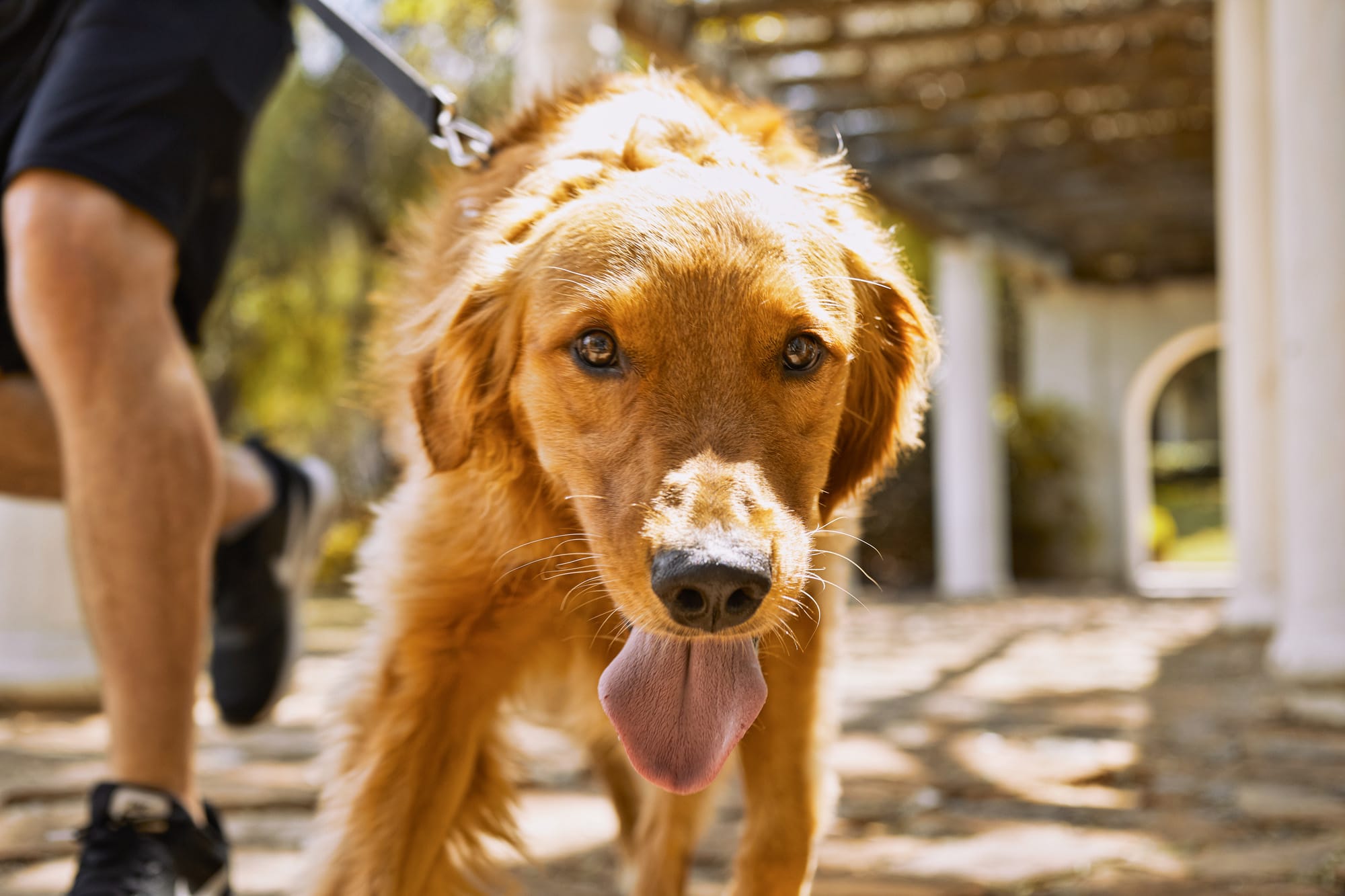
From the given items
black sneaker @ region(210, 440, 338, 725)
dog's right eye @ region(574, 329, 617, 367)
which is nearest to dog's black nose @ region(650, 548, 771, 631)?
dog's right eye @ region(574, 329, 617, 367)

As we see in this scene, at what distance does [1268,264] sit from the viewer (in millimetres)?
8289

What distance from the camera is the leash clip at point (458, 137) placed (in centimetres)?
262

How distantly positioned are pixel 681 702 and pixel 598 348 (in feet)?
1.63

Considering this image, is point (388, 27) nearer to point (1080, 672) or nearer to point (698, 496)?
point (1080, 672)

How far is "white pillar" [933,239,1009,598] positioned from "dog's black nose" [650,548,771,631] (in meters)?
12.8

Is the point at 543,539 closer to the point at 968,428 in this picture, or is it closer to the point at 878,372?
the point at 878,372

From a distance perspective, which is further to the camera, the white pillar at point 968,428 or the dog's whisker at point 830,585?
the white pillar at point 968,428

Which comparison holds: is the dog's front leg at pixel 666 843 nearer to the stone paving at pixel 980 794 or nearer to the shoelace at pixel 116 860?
the stone paving at pixel 980 794

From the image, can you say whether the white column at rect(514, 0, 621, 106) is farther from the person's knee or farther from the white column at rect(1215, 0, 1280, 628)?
the white column at rect(1215, 0, 1280, 628)

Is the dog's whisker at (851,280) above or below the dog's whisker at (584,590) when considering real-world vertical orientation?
above

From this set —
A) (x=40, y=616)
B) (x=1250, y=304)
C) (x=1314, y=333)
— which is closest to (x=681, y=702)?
(x=40, y=616)

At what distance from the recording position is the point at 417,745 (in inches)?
80.0

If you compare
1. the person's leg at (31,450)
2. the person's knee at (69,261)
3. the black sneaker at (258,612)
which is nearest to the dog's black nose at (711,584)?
the person's knee at (69,261)

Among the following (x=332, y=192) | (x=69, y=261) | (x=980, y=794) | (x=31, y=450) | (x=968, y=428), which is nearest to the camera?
(x=69, y=261)
